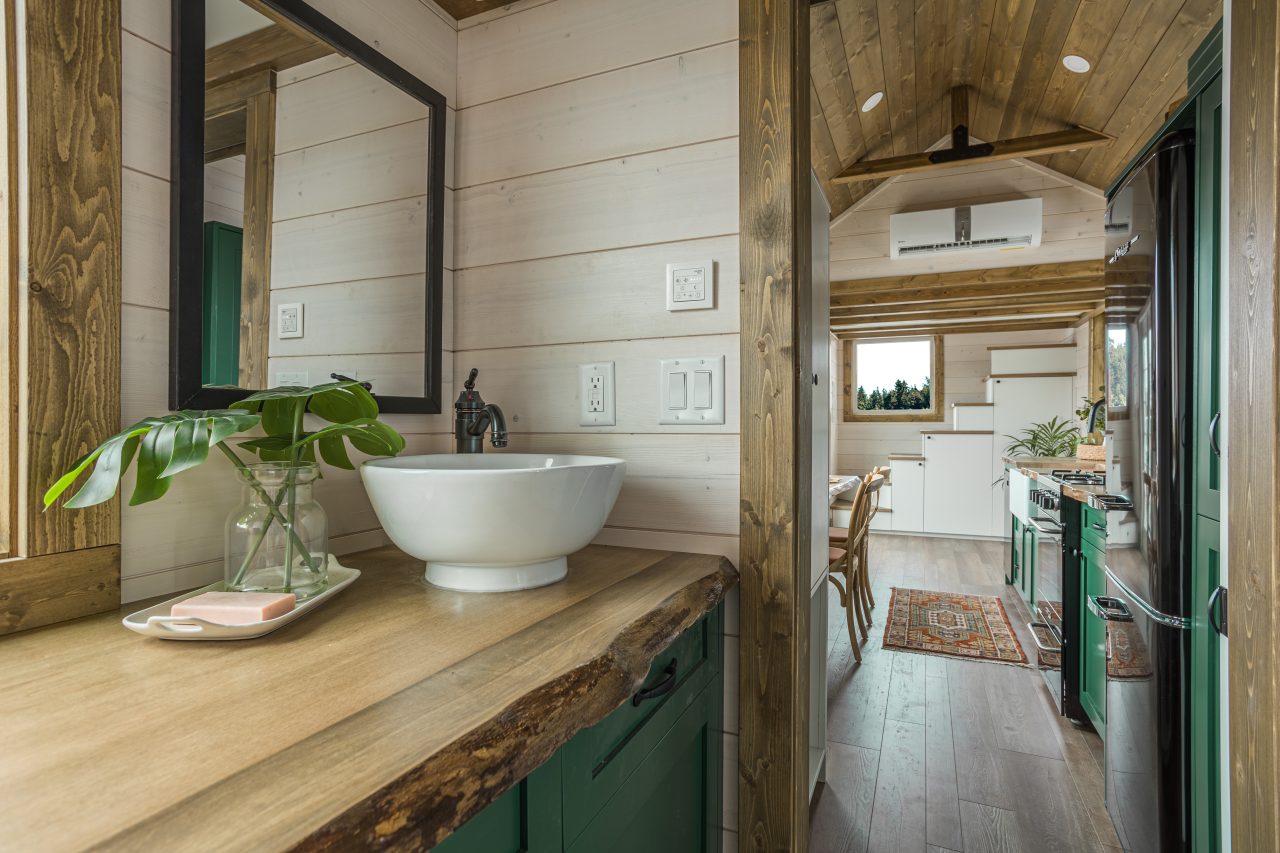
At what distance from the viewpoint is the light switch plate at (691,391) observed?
1262 mm

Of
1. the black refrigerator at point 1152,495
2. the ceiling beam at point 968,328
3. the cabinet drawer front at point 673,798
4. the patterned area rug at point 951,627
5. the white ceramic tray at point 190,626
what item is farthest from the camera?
the ceiling beam at point 968,328

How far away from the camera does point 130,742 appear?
51 centimetres

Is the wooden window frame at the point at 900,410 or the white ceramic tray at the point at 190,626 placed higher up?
the wooden window frame at the point at 900,410

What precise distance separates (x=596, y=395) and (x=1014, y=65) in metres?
3.91

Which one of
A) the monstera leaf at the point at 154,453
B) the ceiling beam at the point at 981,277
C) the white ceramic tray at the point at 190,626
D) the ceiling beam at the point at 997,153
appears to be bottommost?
the white ceramic tray at the point at 190,626

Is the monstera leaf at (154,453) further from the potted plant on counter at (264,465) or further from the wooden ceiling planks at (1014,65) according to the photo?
the wooden ceiling planks at (1014,65)

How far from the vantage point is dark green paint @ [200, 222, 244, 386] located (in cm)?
100

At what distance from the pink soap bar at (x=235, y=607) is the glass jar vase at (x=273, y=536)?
8 cm

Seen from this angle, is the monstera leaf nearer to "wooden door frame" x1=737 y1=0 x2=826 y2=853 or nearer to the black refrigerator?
"wooden door frame" x1=737 y1=0 x2=826 y2=853

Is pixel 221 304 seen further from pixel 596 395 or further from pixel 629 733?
pixel 629 733

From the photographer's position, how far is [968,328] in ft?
23.5

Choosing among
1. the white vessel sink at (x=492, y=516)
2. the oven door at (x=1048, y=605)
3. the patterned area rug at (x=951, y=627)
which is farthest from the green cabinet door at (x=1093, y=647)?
the white vessel sink at (x=492, y=516)

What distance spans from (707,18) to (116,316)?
3.72 feet

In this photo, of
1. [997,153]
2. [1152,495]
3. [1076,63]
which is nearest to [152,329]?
[1152,495]
